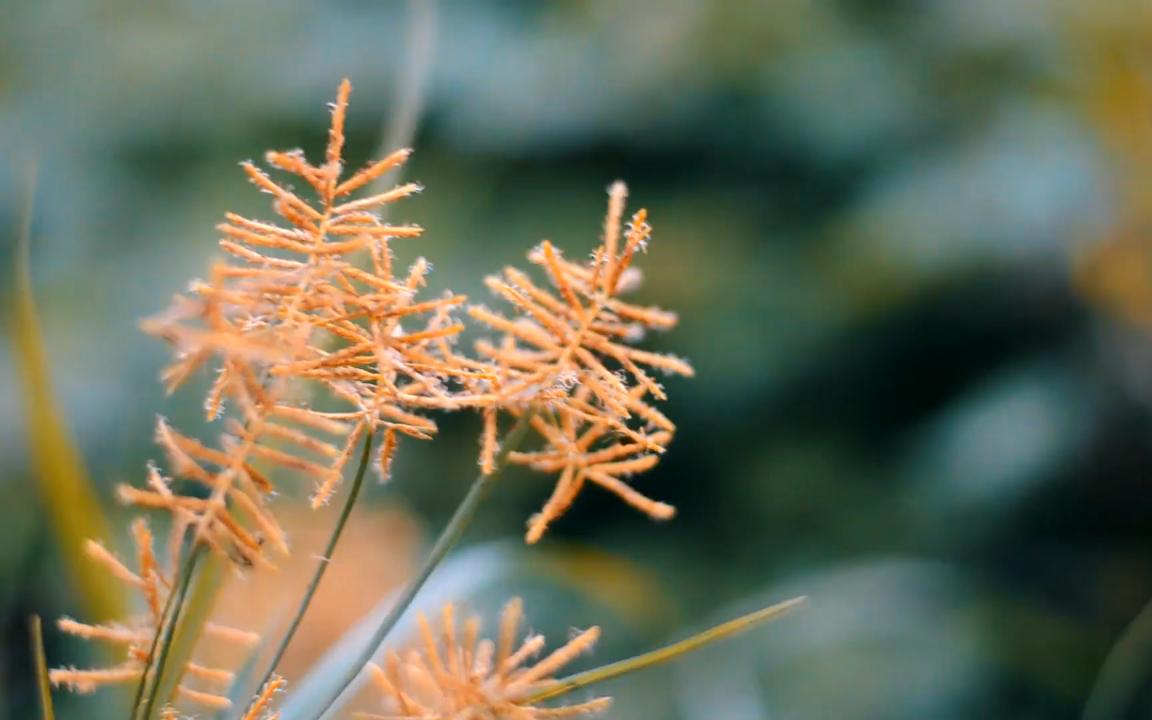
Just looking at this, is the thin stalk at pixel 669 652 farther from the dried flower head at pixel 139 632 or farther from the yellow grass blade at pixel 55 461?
the yellow grass blade at pixel 55 461

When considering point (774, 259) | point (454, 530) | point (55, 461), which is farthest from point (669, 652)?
point (774, 259)

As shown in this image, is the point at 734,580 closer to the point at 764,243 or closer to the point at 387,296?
the point at 764,243

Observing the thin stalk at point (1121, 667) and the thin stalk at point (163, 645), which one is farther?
the thin stalk at point (1121, 667)

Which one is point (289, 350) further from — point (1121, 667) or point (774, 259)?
point (774, 259)

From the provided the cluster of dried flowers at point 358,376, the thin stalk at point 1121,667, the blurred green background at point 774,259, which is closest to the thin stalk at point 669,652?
the cluster of dried flowers at point 358,376

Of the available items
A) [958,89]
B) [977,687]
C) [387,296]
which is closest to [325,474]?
[387,296]
